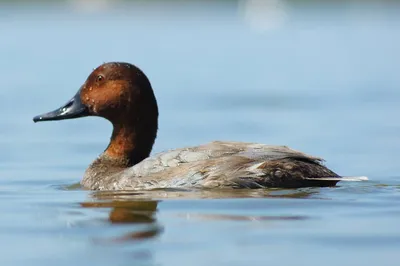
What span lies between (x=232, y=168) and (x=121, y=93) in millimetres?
1646

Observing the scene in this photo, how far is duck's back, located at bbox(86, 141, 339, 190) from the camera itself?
10602mm

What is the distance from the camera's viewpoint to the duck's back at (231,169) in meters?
10.6

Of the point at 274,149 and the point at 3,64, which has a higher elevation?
the point at 3,64

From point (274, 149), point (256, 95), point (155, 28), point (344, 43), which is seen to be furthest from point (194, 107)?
point (155, 28)

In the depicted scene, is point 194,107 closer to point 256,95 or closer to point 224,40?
point 256,95

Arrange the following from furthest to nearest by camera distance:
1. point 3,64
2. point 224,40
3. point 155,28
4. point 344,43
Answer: point 155,28 → point 224,40 → point 344,43 → point 3,64

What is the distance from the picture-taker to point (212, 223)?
30.8ft

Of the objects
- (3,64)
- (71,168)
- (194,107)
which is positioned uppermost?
(3,64)

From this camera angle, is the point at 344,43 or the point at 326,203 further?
the point at 344,43

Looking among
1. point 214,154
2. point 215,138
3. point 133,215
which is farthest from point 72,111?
point 215,138

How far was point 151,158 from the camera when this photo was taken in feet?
36.4

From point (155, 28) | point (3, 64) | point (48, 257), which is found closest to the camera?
point (48, 257)

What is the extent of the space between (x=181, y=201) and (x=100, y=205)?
28.3 inches

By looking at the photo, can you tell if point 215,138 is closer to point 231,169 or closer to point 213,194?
point 231,169
